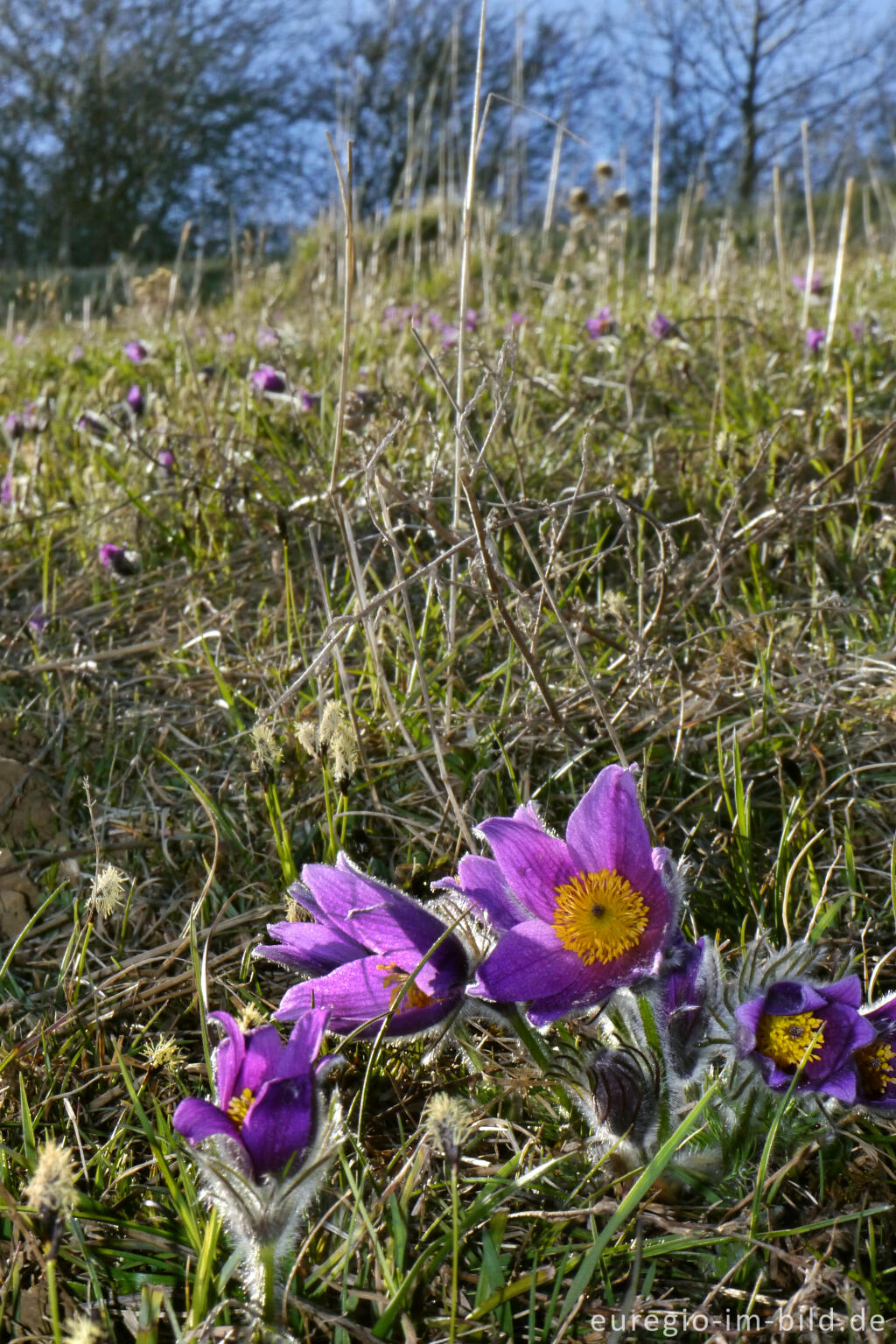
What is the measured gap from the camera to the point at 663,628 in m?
1.59

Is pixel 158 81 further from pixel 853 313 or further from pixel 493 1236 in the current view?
pixel 493 1236

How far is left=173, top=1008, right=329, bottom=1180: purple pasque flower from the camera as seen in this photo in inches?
30.2

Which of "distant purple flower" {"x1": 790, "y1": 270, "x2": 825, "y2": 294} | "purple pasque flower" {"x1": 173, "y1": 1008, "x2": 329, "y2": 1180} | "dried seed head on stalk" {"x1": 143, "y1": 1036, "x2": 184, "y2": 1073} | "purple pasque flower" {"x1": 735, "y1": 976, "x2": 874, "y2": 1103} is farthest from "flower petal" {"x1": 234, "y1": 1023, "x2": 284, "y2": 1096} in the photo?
"distant purple flower" {"x1": 790, "y1": 270, "x2": 825, "y2": 294}

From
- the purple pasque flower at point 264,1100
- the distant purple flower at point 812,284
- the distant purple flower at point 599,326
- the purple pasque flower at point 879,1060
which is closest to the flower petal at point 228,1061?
the purple pasque flower at point 264,1100

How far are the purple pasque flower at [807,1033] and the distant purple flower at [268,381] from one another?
7.22ft

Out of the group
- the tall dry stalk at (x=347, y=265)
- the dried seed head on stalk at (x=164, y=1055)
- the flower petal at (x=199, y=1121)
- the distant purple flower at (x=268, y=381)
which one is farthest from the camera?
the distant purple flower at (x=268, y=381)

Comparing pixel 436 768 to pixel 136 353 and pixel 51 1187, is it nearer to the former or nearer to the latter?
pixel 51 1187

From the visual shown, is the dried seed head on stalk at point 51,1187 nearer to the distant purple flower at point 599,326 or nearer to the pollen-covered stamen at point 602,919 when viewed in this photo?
the pollen-covered stamen at point 602,919

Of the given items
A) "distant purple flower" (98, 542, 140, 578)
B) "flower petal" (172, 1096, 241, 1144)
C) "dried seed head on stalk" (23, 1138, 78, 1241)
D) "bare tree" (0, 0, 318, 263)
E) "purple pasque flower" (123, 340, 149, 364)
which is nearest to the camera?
"dried seed head on stalk" (23, 1138, 78, 1241)

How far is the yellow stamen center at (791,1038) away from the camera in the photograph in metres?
0.84

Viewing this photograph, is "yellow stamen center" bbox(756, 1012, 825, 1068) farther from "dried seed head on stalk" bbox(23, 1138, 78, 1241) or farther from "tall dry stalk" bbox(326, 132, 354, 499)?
"tall dry stalk" bbox(326, 132, 354, 499)

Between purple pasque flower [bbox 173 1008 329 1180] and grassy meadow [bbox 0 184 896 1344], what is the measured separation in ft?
0.34

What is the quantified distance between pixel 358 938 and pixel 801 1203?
0.47 m

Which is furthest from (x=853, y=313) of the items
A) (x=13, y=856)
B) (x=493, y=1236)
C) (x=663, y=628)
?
(x=493, y=1236)
